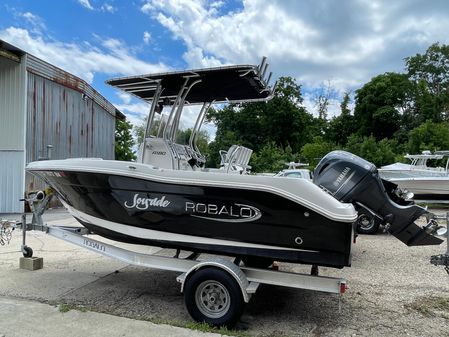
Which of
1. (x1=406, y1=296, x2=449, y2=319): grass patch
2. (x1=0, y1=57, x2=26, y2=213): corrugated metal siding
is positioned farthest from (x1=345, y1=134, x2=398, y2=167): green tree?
(x1=406, y1=296, x2=449, y2=319): grass patch

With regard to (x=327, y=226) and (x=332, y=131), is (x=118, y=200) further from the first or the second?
(x=332, y=131)

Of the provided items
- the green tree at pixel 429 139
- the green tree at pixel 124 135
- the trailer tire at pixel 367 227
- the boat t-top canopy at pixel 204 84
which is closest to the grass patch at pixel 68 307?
the boat t-top canopy at pixel 204 84

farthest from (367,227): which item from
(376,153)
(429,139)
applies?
(429,139)

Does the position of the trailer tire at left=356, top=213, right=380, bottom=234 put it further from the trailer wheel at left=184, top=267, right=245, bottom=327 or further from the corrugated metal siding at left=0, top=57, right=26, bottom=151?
the corrugated metal siding at left=0, top=57, right=26, bottom=151

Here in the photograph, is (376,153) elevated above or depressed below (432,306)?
above

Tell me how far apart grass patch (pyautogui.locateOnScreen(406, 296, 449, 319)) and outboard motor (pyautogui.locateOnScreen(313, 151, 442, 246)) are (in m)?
1.20

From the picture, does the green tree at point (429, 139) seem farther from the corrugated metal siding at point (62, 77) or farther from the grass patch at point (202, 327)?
the grass patch at point (202, 327)

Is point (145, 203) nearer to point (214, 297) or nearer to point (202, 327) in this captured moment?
point (214, 297)

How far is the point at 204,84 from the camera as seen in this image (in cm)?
530

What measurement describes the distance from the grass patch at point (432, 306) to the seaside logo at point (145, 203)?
3.06 metres

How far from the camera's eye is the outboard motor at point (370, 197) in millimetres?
6057

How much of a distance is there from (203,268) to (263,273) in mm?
615

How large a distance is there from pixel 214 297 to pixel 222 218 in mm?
785

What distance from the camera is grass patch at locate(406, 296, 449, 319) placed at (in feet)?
14.5
